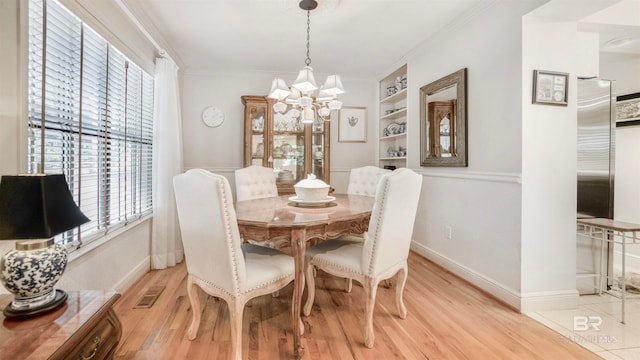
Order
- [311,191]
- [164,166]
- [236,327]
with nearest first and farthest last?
1. [236,327]
2. [311,191]
3. [164,166]

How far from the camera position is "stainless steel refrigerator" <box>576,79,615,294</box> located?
2.28 meters

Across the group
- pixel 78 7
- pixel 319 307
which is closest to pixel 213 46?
pixel 78 7

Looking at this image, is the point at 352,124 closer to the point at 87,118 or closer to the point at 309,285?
the point at 309,285

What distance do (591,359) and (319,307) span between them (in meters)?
1.58

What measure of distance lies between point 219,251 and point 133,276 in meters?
1.58

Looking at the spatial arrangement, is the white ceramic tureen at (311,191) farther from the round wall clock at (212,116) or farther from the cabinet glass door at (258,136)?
the round wall clock at (212,116)

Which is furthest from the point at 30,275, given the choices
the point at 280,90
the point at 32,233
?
A: the point at 280,90

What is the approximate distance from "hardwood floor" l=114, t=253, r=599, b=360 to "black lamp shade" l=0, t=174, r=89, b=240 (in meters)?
1.04

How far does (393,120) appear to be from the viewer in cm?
432

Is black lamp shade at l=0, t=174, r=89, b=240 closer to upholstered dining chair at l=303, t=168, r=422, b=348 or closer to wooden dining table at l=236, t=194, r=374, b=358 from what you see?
wooden dining table at l=236, t=194, r=374, b=358

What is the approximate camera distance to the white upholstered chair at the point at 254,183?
2801 millimetres

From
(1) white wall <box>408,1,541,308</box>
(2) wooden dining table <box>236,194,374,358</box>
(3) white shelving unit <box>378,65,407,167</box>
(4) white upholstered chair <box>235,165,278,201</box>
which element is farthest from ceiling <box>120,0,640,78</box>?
(2) wooden dining table <box>236,194,374,358</box>

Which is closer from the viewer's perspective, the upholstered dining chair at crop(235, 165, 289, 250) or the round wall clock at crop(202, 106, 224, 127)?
the upholstered dining chair at crop(235, 165, 289, 250)

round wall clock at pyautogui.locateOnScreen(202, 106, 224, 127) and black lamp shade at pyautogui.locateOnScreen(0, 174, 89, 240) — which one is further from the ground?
round wall clock at pyautogui.locateOnScreen(202, 106, 224, 127)
